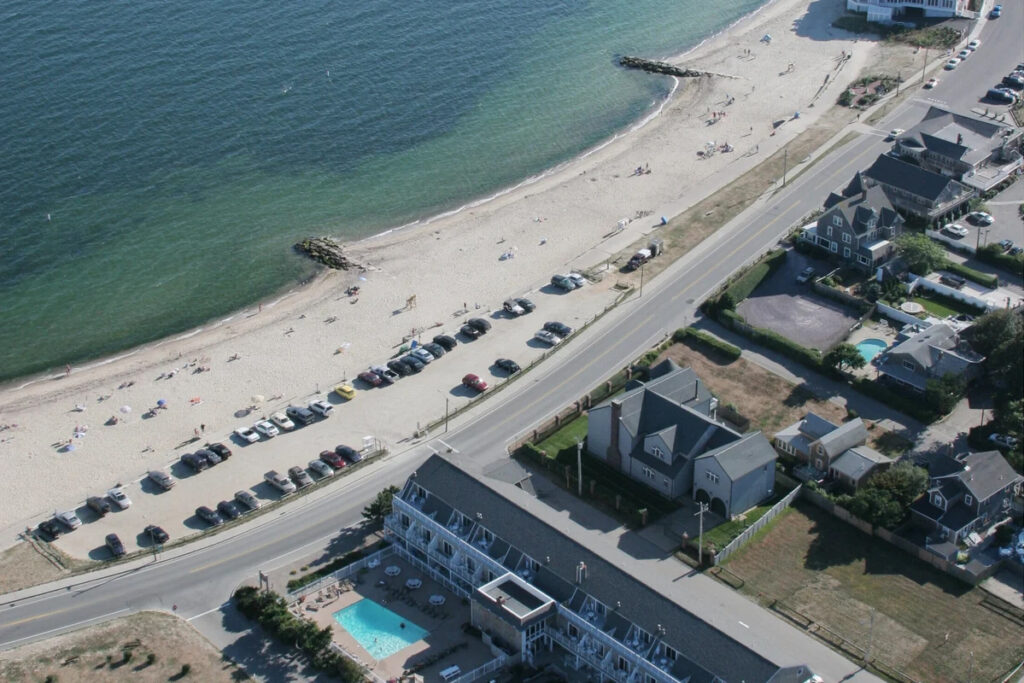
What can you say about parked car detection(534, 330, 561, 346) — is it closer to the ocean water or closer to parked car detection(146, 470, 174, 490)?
the ocean water

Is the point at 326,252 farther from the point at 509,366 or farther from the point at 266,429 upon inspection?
the point at 266,429

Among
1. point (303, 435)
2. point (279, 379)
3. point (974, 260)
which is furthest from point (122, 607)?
point (974, 260)

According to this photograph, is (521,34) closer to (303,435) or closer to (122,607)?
(303,435)

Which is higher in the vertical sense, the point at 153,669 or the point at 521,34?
the point at 521,34

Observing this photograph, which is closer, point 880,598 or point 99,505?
point 880,598

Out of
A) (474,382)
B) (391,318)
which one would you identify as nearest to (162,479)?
(474,382)

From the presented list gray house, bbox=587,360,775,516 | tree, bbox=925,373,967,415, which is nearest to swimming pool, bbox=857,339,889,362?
tree, bbox=925,373,967,415

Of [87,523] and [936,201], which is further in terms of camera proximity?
[936,201]
